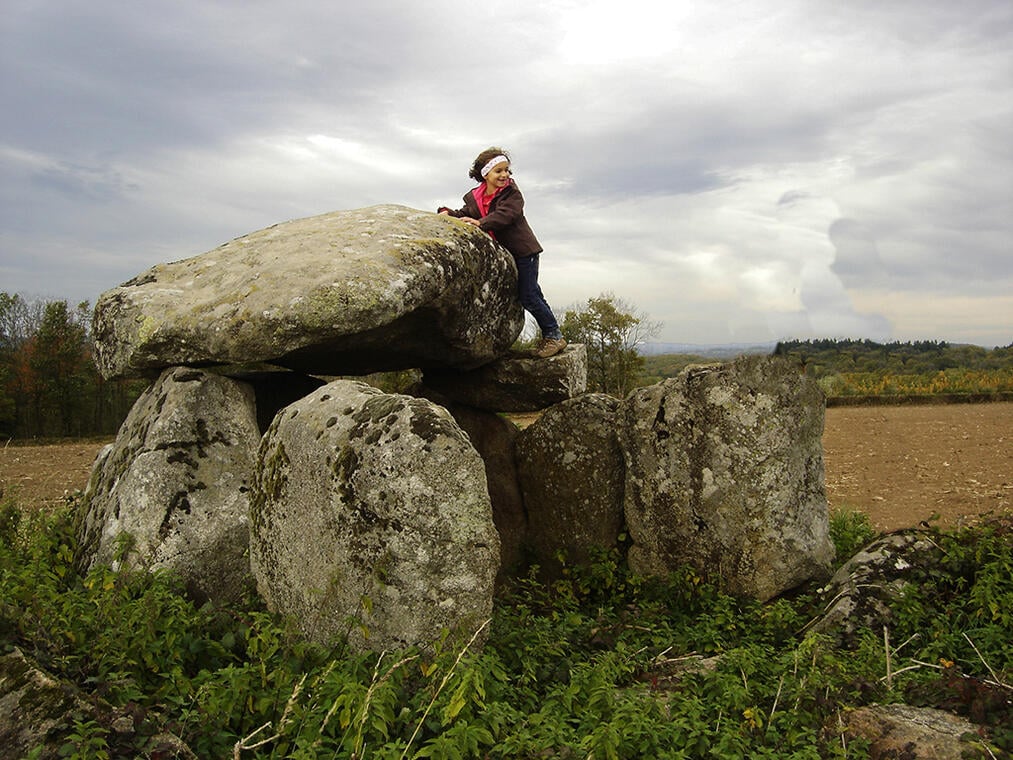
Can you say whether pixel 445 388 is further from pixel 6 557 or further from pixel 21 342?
pixel 21 342

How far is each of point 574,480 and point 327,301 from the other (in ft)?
9.81

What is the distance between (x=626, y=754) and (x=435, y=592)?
1.43 m

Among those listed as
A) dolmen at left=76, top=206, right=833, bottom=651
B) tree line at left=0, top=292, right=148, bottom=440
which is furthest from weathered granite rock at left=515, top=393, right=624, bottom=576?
tree line at left=0, top=292, right=148, bottom=440

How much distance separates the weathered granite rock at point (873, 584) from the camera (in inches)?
232

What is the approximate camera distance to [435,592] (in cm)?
473

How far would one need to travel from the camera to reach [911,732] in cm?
417

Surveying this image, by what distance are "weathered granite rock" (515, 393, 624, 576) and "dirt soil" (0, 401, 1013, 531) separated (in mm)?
3096

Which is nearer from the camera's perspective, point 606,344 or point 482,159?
point 482,159

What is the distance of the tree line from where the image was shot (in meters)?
28.7

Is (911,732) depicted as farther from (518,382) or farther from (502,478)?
(518,382)

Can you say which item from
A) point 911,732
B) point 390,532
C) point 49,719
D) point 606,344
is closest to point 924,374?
point 606,344

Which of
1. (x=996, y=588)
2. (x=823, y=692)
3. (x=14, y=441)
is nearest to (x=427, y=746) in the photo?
(x=823, y=692)

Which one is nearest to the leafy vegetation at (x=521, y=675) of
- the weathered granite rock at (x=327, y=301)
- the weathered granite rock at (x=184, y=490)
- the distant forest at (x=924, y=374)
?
the weathered granite rock at (x=184, y=490)

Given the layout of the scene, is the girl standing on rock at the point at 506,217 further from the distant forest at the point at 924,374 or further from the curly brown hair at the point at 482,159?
the distant forest at the point at 924,374
